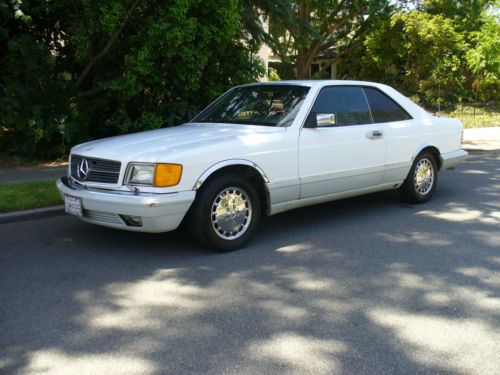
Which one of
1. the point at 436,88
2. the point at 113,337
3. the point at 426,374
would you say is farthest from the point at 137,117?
the point at 436,88

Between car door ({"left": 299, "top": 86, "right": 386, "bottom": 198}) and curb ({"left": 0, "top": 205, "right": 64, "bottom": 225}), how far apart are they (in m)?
3.07

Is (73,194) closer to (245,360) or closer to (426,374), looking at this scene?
(245,360)

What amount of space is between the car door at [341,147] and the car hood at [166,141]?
0.47 meters

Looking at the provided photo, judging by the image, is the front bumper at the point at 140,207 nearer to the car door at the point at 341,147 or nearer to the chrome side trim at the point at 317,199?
the chrome side trim at the point at 317,199

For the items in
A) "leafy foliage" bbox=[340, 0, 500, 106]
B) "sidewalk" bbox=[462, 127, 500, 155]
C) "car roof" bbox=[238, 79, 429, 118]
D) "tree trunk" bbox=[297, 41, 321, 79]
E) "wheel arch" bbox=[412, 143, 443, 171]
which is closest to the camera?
"car roof" bbox=[238, 79, 429, 118]

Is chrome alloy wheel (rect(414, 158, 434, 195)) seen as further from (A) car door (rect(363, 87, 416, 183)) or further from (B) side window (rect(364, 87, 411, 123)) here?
(B) side window (rect(364, 87, 411, 123))

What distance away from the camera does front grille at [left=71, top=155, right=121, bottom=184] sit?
5.02m

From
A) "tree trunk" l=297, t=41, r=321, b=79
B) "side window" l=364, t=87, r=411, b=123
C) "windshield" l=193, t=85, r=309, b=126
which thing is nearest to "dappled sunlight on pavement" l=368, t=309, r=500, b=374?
"windshield" l=193, t=85, r=309, b=126

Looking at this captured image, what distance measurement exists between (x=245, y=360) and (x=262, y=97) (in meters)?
3.64

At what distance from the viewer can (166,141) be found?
532 cm

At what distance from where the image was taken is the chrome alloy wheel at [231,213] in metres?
5.16

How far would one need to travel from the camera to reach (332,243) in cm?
556

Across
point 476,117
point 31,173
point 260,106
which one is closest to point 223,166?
point 260,106

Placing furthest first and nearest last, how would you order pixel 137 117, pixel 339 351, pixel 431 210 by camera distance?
pixel 137 117 → pixel 431 210 → pixel 339 351
